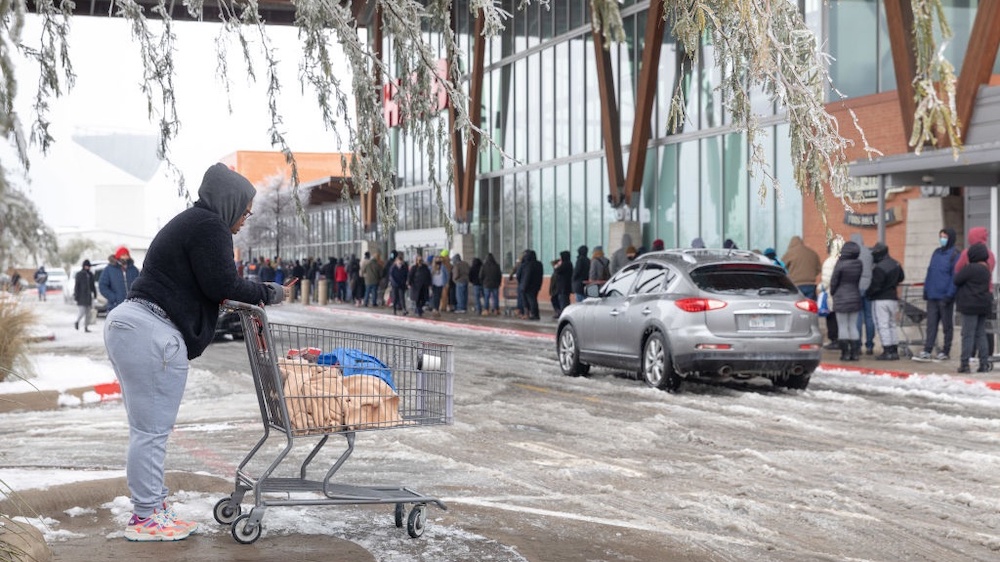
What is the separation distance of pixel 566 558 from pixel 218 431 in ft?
19.1

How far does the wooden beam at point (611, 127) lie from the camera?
3247cm

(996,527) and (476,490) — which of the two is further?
(476,490)

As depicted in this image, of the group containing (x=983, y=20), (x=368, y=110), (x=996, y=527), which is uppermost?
(x=983, y=20)

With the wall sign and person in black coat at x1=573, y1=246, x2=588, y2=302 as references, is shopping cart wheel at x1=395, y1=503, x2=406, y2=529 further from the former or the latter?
person in black coat at x1=573, y1=246, x2=588, y2=302

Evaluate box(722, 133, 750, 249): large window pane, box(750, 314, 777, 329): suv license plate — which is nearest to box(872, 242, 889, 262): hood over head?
box(750, 314, 777, 329): suv license plate

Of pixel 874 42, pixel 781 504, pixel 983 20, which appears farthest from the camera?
pixel 874 42

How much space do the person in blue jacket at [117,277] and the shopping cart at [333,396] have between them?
16717 mm

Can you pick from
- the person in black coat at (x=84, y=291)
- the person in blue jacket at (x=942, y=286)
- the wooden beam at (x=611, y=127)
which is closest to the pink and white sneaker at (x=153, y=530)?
the person in blue jacket at (x=942, y=286)

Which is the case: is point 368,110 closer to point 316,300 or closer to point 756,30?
point 756,30

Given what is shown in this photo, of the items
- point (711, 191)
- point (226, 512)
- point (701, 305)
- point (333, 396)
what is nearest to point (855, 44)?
point (711, 191)

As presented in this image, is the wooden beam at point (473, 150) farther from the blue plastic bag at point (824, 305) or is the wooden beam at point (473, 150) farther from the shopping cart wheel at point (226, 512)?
the shopping cart wheel at point (226, 512)

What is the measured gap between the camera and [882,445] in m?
9.61

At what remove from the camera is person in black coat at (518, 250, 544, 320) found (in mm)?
31125

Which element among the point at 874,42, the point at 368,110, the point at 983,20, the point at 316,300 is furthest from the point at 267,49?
the point at 316,300
